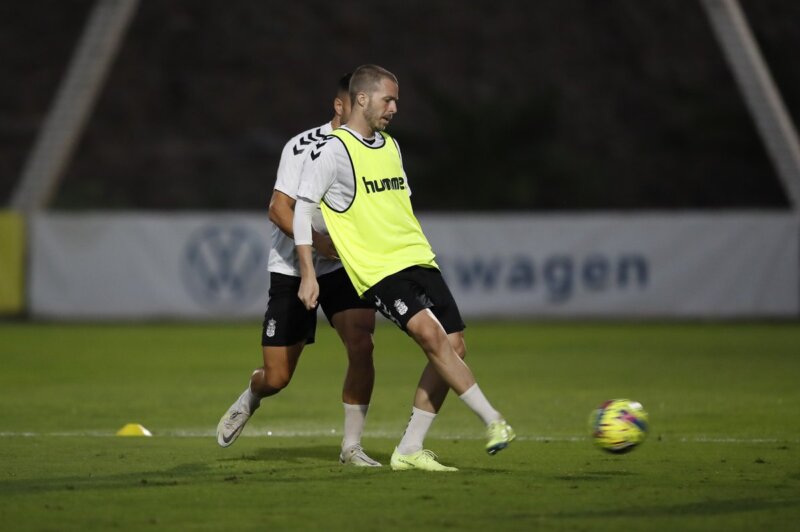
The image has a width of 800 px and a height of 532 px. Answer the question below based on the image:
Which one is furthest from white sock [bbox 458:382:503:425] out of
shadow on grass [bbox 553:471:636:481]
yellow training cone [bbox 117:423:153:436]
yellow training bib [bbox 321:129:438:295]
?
yellow training cone [bbox 117:423:153:436]

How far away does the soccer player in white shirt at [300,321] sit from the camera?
916 cm

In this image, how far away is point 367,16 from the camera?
57188 millimetres

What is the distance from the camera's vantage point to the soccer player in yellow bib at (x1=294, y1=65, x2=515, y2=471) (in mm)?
8562

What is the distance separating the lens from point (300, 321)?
30.8ft

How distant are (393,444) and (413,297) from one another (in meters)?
2.16

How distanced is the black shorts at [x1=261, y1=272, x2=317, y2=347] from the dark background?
31.9 meters

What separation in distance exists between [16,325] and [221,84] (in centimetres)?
3124

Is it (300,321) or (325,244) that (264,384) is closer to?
(300,321)

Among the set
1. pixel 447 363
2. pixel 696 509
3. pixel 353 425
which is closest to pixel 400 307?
pixel 447 363

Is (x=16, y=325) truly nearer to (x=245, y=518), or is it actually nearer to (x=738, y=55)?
(x=738, y=55)

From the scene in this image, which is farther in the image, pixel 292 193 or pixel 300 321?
pixel 300 321

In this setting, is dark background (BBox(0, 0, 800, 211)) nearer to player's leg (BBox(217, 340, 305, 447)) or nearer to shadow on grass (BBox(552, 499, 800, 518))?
player's leg (BBox(217, 340, 305, 447))

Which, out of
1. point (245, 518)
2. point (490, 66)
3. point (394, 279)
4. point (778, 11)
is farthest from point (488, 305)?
point (778, 11)

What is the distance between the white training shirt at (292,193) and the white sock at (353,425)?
2.70ft
